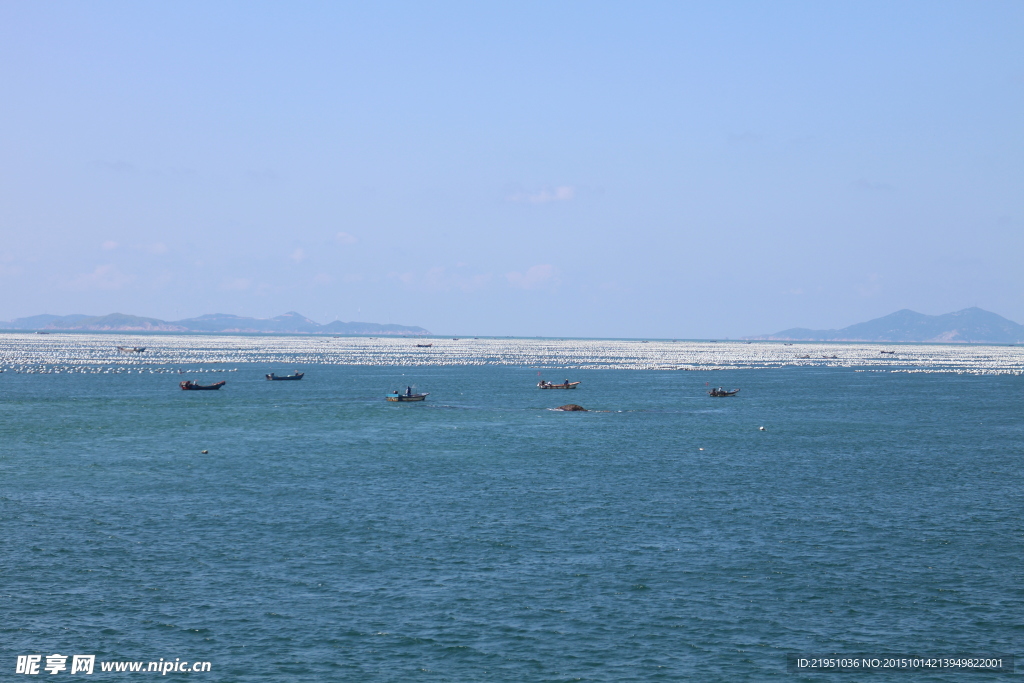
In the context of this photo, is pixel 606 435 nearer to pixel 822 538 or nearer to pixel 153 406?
pixel 822 538

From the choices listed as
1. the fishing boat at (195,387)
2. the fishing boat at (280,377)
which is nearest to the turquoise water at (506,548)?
the fishing boat at (195,387)

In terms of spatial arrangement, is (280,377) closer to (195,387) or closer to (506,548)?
(195,387)

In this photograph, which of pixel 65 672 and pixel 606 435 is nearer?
pixel 65 672

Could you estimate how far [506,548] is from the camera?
31.8m

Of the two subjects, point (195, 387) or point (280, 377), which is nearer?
point (195, 387)

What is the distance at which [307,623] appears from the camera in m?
24.0

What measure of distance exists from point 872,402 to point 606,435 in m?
43.7

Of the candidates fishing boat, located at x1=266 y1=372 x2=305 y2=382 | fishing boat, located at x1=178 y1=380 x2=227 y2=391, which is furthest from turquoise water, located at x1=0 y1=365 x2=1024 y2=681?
fishing boat, located at x1=266 y1=372 x2=305 y2=382

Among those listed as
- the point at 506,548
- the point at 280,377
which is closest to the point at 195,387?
the point at 280,377

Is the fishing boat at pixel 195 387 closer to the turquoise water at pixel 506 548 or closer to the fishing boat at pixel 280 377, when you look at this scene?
the fishing boat at pixel 280 377

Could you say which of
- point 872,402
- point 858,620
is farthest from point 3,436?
point 872,402

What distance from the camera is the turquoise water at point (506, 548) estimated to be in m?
22.7

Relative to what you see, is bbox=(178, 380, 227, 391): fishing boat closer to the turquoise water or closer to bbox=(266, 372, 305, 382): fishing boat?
bbox=(266, 372, 305, 382): fishing boat

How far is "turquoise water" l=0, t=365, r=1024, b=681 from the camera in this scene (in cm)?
2269
